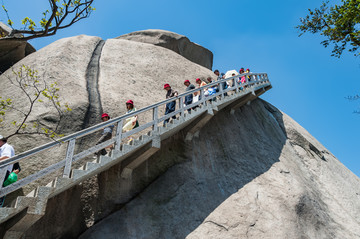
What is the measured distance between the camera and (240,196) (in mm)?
10648

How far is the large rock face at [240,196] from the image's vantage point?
29.3 feet

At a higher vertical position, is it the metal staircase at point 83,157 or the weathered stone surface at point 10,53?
the weathered stone surface at point 10,53

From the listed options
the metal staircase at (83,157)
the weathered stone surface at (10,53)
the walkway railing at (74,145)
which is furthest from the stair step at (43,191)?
the weathered stone surface at (10,53)

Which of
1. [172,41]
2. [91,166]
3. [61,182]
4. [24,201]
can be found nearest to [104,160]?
[91,166]

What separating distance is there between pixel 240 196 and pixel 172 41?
1680 centimetres

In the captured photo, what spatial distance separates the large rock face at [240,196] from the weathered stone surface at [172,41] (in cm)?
1075

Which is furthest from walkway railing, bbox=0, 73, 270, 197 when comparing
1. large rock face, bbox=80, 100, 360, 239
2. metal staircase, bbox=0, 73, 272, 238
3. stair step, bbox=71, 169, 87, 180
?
large rock face, bbox=80, 100, 360, 239

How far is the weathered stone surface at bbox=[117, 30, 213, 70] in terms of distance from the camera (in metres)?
23.6

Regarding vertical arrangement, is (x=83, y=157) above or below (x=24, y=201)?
above

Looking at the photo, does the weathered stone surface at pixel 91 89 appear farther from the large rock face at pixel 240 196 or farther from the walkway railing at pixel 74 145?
the walkway railing at pixel 74 145

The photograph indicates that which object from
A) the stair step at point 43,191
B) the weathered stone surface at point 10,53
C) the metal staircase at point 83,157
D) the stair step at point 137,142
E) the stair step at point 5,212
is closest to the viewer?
the stair step at point 5,212

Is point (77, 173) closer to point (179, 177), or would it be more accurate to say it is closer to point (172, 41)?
point (179, 177)

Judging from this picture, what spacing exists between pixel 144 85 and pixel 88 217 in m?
7.53

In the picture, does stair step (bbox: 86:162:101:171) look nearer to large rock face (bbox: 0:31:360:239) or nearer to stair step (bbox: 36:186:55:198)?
stair step (bbox: 36:186:55:198)
